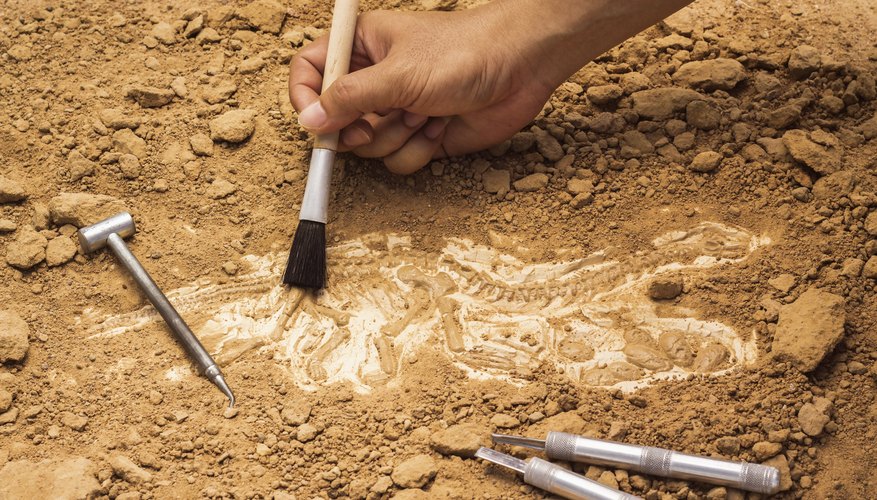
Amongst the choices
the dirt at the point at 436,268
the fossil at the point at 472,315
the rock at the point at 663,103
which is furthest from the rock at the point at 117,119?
the rock at the point at 663,103

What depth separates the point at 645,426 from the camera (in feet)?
7.16

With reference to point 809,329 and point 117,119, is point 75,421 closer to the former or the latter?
point 117,119

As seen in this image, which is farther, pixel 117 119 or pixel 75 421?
pixel 117 119

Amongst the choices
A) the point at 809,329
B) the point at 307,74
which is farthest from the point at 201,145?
the point at 809,329

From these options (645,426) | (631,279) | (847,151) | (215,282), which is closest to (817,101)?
(847,151)

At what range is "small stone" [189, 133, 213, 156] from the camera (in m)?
2.84

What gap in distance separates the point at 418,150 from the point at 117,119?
911 millimetres

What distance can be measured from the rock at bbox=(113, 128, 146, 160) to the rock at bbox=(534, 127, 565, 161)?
45.5 inches

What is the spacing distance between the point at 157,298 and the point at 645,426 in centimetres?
126

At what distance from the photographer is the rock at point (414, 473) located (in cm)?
211

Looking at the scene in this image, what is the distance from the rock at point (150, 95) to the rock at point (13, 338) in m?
0.81

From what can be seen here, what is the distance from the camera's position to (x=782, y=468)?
6.81 ft

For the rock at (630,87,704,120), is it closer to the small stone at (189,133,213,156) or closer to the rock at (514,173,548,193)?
the rock at (514,173,548,193)

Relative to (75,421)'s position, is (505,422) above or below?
above
